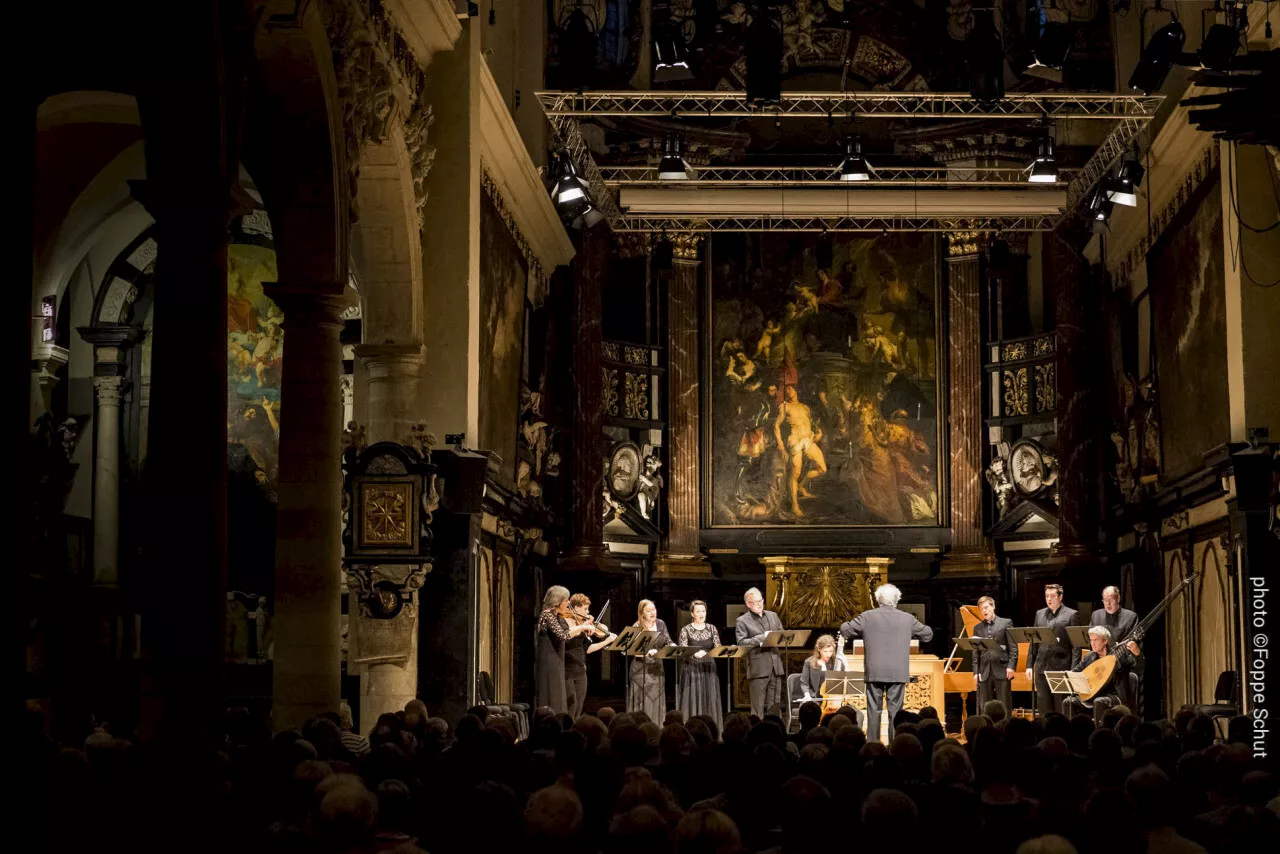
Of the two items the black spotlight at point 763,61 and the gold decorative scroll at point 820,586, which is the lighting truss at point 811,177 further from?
the gold decorative scroll at point 820,586

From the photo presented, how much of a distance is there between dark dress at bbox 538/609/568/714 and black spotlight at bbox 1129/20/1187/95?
24.5 feet

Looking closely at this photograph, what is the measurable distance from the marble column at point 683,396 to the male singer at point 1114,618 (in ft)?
32.5

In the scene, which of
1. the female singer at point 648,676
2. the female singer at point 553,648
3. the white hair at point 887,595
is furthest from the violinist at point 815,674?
the white hair at point 887,595

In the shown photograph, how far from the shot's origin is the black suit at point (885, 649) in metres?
13.7

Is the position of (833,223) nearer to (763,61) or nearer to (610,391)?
(610,391)

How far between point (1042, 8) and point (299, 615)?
1580 cm

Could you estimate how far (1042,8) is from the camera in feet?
75.7

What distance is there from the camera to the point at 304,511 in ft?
38.8

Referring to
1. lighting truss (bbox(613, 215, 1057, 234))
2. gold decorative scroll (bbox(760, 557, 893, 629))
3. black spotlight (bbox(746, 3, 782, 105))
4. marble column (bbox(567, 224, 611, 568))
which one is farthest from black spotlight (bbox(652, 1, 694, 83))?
gold decorative scroll (bbox(760, 557, 893, 629))

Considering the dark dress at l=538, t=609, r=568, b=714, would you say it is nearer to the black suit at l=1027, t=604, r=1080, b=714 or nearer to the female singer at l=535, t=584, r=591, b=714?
the female singer at l=535, t=584, r=591, b=714

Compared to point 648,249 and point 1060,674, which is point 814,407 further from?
point 1060,674

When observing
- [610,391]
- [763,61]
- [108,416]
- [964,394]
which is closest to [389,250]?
[763,61]

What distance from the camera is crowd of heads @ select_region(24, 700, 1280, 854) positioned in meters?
4.70

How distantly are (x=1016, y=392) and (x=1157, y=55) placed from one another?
11542 mm
